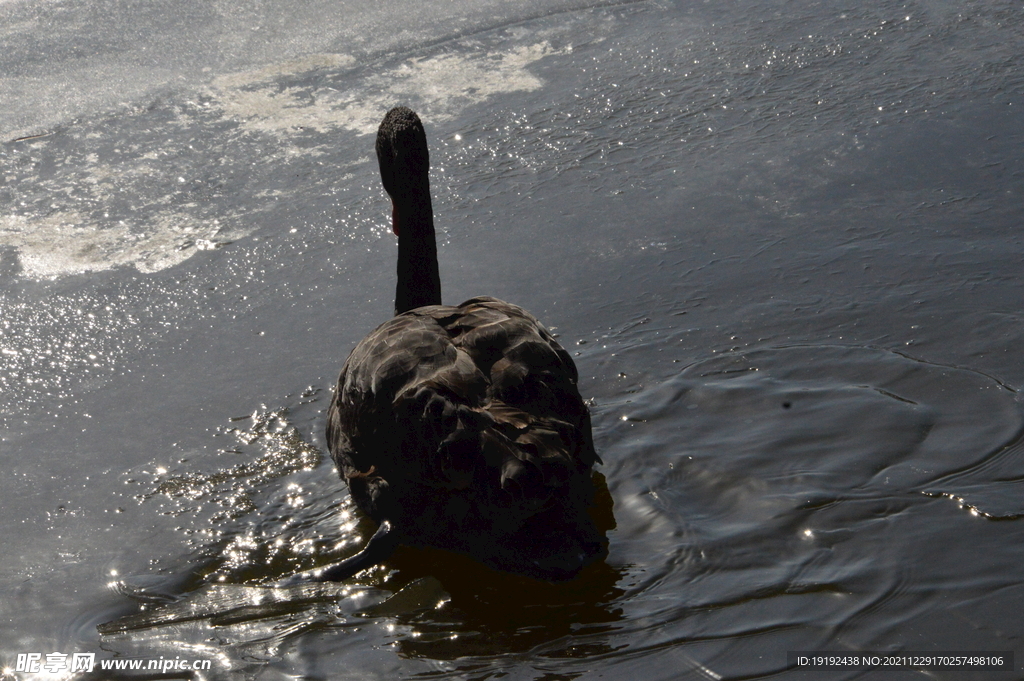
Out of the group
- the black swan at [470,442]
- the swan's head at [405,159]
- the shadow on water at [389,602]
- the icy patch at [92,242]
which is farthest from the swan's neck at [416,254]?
the icy patch at [92,242]

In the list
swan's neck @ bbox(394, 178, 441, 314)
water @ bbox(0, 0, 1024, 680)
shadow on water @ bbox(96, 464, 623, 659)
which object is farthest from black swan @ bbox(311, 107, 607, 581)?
swan's neck @ bbox(394, 178, 441, 314)

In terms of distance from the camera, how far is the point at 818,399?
13.7ft

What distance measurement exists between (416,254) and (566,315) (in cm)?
88

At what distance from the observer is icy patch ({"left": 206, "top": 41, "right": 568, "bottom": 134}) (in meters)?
7.36

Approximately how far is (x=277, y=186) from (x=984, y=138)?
4638 mm

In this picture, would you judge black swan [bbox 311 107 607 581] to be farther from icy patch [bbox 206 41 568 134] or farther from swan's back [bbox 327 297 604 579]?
icy patch [bbox 206 41 568 134]

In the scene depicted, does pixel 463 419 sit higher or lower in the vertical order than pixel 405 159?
lower

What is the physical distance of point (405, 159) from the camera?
4.85 metres

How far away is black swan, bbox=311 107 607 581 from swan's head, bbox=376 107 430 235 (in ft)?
3.28

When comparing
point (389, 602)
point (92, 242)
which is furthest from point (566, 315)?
point (92, 242)

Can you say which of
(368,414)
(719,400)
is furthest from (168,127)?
(719,400)

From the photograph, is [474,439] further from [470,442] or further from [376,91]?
[376,91]

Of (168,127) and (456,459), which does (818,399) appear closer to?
(456,459)

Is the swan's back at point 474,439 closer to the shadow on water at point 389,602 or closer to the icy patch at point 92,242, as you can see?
the shadow on water at point 389,602
